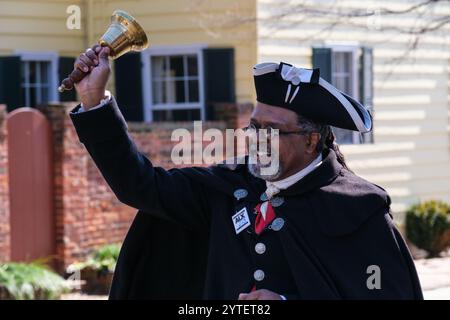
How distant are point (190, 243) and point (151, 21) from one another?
30.0 feet

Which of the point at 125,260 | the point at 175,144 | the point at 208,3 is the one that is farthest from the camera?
the point at 208,3

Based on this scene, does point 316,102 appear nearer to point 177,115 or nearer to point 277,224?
point 277,224

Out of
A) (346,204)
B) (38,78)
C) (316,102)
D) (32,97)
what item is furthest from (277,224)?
(38,78)

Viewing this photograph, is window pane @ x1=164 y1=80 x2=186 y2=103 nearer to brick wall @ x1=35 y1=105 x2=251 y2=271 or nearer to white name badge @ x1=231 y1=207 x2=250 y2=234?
brick wall @ x1=35 y1=105 x2=251 y2=271

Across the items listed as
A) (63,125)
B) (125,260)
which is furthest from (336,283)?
(63,125)

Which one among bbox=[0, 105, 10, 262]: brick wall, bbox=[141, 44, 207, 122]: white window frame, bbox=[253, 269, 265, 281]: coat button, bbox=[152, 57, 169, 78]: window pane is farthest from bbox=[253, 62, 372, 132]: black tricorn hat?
bbox=[152, 57, 169, 78]: window pane

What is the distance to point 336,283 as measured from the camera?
142 inches

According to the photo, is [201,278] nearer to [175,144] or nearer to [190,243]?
[190,243]

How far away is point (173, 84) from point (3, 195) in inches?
137

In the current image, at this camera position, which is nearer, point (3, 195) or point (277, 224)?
point (277, 224)

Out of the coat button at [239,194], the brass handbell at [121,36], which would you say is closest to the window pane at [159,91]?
the coat button at [239,194]

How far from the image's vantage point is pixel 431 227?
44.5 feet

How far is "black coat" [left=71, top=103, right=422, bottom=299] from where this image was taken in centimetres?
363

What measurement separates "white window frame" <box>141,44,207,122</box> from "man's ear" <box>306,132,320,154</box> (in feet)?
28.8
